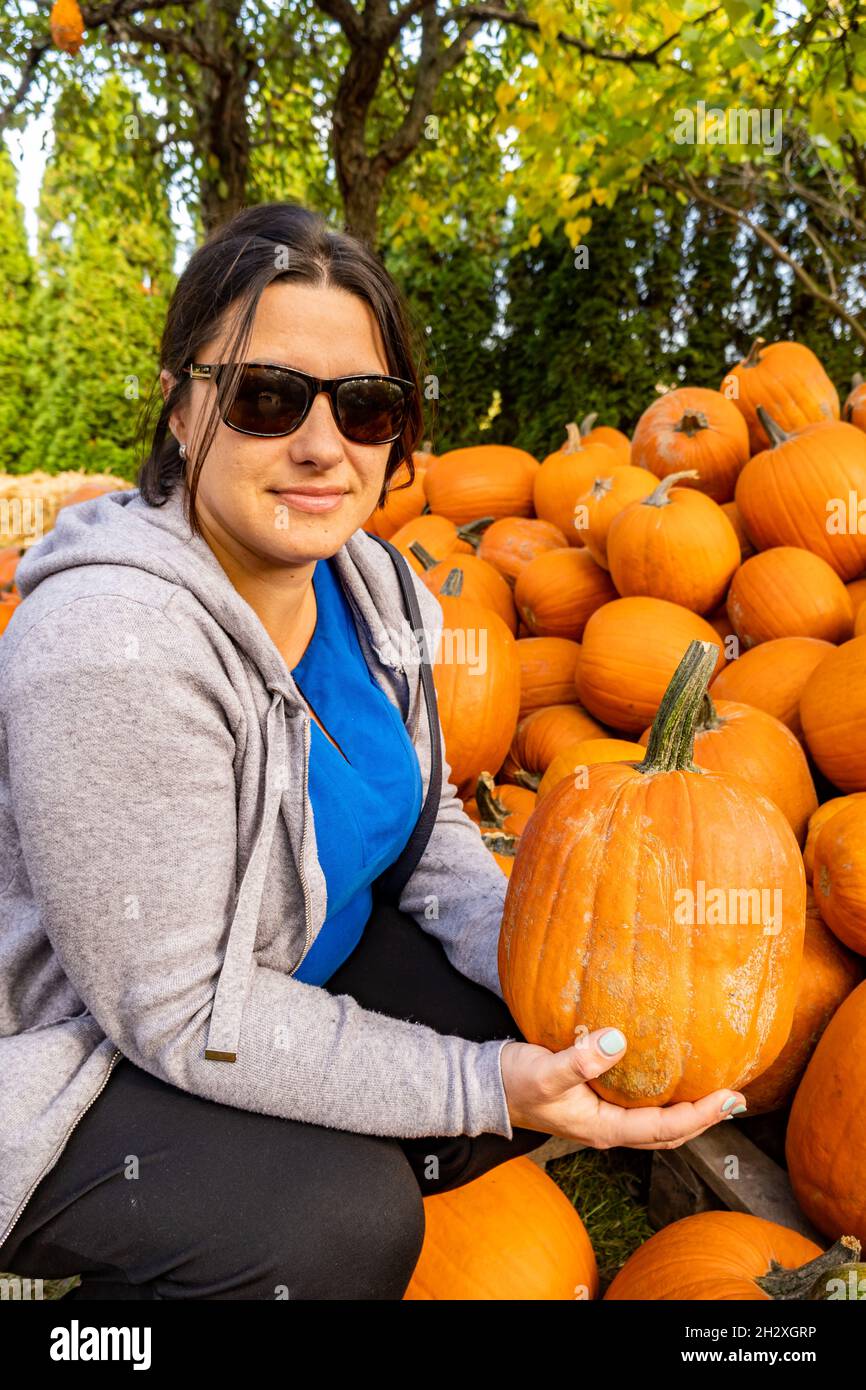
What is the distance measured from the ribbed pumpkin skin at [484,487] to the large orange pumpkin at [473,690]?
4.63 ft

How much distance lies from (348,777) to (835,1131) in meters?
1.05

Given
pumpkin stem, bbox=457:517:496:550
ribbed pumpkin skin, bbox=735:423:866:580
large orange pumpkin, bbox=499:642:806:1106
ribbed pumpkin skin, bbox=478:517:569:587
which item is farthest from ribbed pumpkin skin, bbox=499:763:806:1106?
pumpkin stem, bbox=457:517:496:550

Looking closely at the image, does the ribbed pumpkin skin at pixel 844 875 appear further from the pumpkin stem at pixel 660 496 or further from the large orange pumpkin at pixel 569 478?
the large orange pumpkin at pixel 569 478

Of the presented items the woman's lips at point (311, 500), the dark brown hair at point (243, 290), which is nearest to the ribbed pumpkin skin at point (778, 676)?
the dark brown hair at point (243, 290)

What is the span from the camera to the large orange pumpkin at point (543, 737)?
9.86ft

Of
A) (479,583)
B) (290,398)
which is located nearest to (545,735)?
(479,583)

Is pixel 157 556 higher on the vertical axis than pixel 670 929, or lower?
higher

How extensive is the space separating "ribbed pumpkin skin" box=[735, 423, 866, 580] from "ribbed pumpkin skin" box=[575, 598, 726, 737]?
40 centimetres

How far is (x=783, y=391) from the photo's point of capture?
11.8ft

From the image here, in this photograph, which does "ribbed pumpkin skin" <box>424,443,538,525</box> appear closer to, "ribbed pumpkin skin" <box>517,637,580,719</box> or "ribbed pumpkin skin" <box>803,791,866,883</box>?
"ribbed pumpkin skin" <box>517,637,580,719</box>

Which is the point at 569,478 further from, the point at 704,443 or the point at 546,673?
the point at 546,673

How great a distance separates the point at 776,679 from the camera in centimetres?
256

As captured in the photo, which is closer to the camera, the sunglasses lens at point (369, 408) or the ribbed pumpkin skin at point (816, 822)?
the sunglasses lens at point (369, 408)
